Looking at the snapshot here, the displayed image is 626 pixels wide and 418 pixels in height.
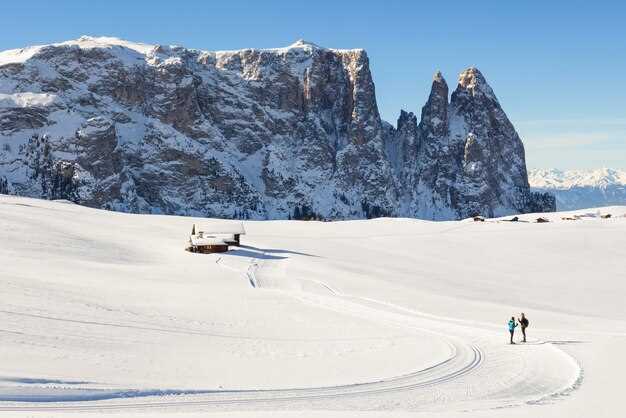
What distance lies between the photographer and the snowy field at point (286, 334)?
54.5ft

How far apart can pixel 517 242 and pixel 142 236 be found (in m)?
48.3

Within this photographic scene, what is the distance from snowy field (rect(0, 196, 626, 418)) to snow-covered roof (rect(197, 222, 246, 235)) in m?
4.35

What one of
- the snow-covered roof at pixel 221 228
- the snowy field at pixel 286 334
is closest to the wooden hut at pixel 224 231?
the snow-covered roof at pixel 221 228

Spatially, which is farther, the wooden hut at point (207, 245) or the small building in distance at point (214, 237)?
the small building in distance at point (214, 237)

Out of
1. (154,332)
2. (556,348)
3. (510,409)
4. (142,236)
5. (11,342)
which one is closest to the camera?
(510,409)

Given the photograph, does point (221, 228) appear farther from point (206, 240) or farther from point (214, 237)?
point (206, 240)

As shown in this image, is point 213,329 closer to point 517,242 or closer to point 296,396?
point 296,396

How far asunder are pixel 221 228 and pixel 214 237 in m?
3.55

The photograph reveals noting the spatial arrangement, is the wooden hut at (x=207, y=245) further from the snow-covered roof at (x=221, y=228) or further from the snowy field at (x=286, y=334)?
the snow-covered roof at (x=221, y=228)

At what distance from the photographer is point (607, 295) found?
5528 cm

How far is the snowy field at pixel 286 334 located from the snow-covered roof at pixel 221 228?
4347 millimetres

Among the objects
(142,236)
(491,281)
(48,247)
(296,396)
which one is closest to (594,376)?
(296,396)

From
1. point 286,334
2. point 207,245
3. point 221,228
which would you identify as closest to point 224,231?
point 221,228

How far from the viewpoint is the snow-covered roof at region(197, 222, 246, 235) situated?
67731 millimetres
